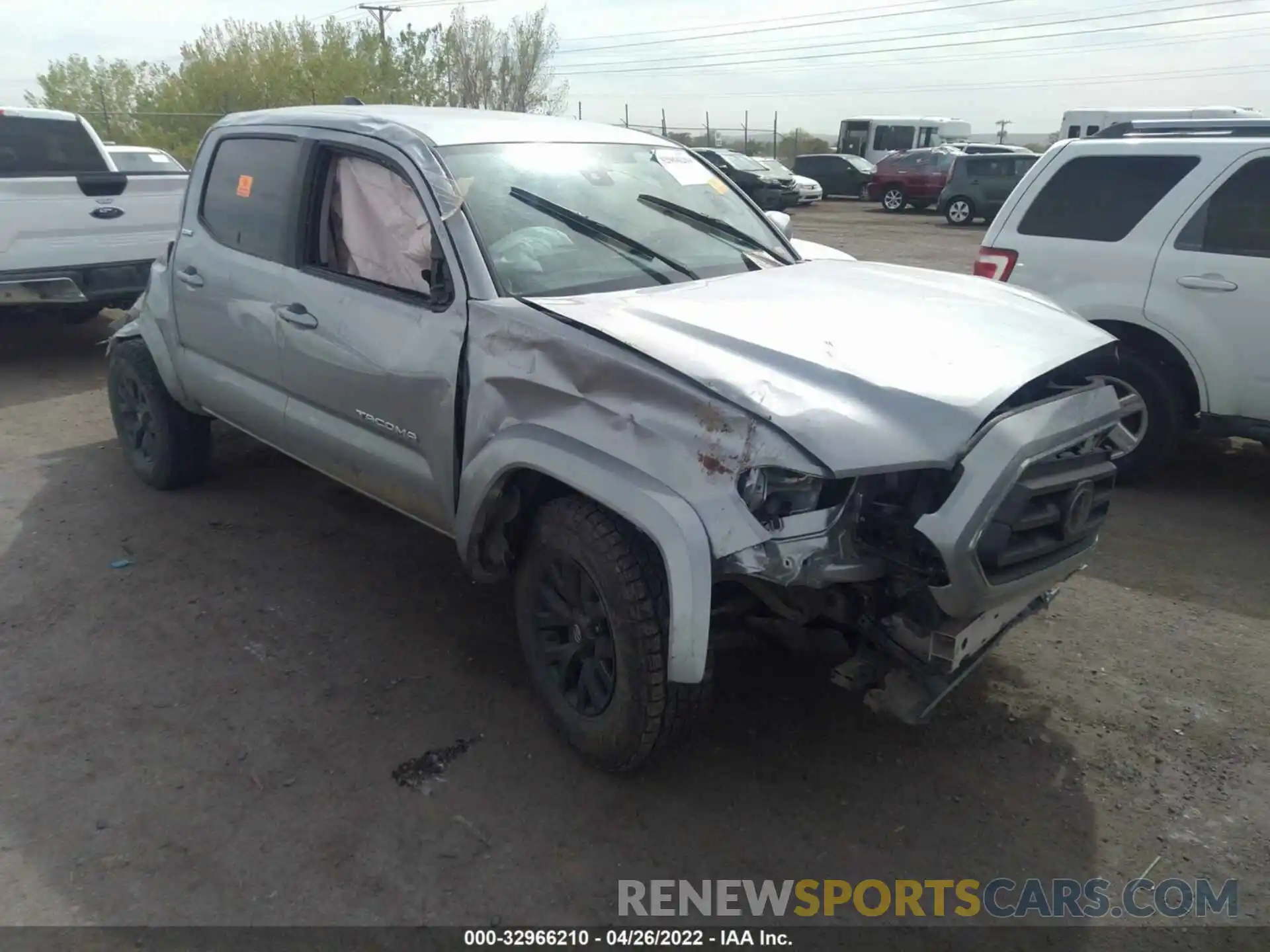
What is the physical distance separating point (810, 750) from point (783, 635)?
19.4 inches

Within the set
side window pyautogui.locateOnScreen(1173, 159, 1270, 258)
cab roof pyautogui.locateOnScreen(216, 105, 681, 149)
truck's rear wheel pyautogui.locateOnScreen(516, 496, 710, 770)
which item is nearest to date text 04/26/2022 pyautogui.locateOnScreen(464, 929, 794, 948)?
truck's rear wheel pyautogui.locateOnScreen(516, 496, 710, 770)

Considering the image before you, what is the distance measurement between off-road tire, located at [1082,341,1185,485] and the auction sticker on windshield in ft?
8.36

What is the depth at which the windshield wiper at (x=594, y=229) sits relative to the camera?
3.45m

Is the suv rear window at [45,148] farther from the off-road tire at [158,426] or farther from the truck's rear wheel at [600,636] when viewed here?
the truck's rear wheel at [600,636]

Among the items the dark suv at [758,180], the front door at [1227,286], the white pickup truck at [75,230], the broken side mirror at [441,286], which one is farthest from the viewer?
the dark suv at [758,180]

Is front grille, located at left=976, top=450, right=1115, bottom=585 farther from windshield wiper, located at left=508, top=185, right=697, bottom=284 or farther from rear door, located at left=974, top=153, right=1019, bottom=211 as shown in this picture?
rear door, located at left=974, top=153, right=1019, bottom=211

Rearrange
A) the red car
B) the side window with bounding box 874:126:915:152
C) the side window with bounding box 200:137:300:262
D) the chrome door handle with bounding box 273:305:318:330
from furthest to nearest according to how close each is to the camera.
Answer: the side window with bounding box 874:126:915:152 → the red car → the side window with bounding box 200:137:300:262 → the chrome door handle with bounding box 273:305:318:330

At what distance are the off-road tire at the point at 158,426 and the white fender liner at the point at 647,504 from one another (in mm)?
2809

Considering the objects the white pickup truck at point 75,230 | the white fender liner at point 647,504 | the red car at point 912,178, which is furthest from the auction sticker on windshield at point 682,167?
the red car at point 912,178

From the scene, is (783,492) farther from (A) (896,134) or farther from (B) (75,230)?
(A) (896,134)

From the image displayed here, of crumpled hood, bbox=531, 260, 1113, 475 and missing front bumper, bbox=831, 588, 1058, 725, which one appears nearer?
crumpled hood, bbox=531, 260, 1113, 475

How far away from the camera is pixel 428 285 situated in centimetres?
331

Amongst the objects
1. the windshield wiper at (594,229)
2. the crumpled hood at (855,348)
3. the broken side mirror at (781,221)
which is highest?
the windshield wiper at (594,229)

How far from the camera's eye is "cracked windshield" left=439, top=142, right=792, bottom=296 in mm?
3316
